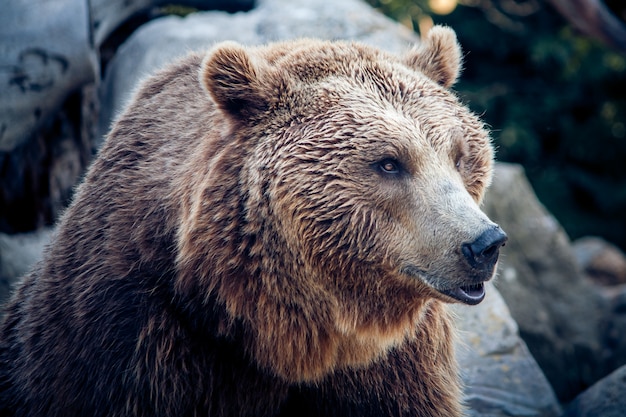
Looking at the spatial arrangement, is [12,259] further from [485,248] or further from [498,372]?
[485,248]

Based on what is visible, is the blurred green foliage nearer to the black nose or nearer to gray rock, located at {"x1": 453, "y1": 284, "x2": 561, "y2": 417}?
gray rock, located at {"x1": 453, "y1": 284, "x2": 561, "y2": 417}

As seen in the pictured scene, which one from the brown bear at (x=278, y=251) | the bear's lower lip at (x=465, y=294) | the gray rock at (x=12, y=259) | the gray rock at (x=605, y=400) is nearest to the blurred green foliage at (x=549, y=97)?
the gray rock at (x=605, y=400)

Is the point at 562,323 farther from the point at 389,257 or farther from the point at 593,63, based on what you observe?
the point at 389,257

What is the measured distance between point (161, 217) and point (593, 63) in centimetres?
745

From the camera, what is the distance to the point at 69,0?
5.35 metres

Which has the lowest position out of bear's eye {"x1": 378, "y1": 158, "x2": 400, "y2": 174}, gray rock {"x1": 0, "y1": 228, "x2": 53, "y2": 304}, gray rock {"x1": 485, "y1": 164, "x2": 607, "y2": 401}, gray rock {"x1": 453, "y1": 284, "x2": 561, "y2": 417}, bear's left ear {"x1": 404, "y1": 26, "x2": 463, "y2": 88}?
gray rock {"x1": 0, "y1": 228, "x2": 53, "y2": 304}

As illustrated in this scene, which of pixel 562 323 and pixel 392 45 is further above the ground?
pixel 392 45

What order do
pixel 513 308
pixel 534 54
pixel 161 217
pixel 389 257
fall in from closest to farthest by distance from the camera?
pixel 389 257 → pixel 161 217 → pixel 513 308 → pixel 534 54

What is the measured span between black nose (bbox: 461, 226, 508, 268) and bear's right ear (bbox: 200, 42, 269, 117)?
1.05 m

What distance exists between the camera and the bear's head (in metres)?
2.82

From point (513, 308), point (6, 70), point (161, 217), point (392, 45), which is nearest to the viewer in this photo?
point (161, 217)

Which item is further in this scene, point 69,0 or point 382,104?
point 69,0

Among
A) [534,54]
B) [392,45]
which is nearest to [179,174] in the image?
[392,45]

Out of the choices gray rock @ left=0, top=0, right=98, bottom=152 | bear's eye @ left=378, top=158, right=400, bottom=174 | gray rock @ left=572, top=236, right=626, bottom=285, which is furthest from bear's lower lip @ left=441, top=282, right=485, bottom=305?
gray rock @ left=572, top=236, right=626, bottom=285
